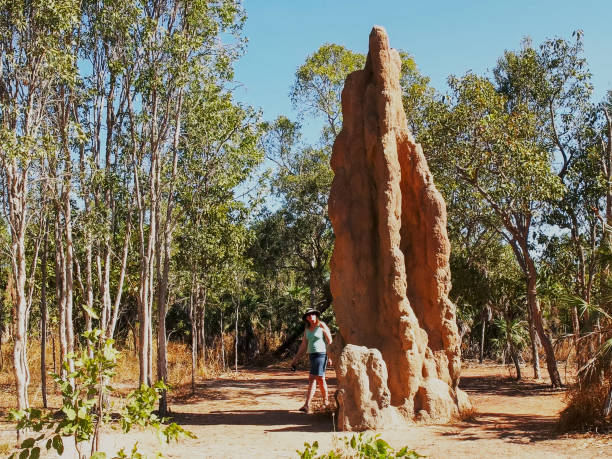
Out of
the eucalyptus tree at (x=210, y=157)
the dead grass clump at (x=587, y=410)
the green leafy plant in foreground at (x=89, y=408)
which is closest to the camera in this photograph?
the green leafy plant in foreground at (x=89, y=408)

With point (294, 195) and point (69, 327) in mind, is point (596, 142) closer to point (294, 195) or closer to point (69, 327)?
point (294, 195)

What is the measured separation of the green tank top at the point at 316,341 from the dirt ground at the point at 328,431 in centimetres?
110

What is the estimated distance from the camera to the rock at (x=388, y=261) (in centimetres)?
903

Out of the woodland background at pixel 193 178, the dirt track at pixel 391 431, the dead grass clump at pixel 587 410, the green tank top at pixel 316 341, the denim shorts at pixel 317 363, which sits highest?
the woodland background at pixel 193 178

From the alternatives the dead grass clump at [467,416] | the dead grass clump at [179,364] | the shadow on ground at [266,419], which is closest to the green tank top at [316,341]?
the shadow on ground at [266,419]

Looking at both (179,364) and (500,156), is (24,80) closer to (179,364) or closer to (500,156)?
(500,156)

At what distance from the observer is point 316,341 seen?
34.3ft

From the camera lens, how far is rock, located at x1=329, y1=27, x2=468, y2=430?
903cm

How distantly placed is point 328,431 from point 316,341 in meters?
1.96

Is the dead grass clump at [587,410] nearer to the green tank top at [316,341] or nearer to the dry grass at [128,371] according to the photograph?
the green tank top at [316,341]

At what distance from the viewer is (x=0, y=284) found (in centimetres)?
2377

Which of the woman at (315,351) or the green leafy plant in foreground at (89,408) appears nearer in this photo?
the green leafy plant in foreground at (89,408)

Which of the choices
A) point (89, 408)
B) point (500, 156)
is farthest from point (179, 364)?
point (89, 408)

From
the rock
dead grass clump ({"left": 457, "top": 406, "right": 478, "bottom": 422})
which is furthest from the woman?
dead grass clump ({"left": 457, "top": 406, "right": 478, "bottom": 422})
